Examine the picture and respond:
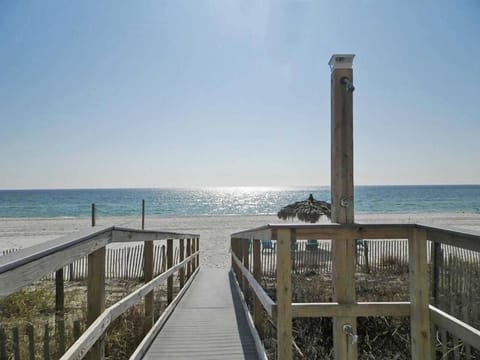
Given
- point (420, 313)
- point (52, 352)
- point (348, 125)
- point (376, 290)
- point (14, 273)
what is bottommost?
point (376, 290)

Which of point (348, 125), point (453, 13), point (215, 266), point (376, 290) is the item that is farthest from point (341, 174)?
point (215, 266)

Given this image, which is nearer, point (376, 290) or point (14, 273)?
point (14, 273)

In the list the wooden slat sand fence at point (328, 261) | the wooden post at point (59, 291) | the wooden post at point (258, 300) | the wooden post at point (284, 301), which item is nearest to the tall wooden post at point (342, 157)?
the wooden post at point (284, 301)

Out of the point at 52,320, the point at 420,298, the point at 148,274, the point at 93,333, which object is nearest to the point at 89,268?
the point at 93,333

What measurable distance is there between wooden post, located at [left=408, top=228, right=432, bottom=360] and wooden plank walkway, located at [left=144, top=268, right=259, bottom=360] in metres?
1.47

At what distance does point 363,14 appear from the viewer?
6.69 metres

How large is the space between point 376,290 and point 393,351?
182 cm

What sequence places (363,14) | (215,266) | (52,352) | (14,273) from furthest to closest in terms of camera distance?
(215,266) < (363,14) < (52,352) < (14,273)

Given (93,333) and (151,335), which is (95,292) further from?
(151,335)

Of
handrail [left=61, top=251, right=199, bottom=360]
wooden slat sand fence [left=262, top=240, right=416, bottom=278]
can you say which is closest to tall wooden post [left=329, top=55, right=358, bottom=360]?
handrail [left=61, top=251, right=199, bottom=360]

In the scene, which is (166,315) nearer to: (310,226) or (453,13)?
(310,226)

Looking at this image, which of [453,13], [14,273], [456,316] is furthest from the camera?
[453,13]

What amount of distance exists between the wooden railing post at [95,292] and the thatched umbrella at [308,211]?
10.5m

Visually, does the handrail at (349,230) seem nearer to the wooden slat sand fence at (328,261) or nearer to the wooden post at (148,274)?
the wooden post at (148,274)
